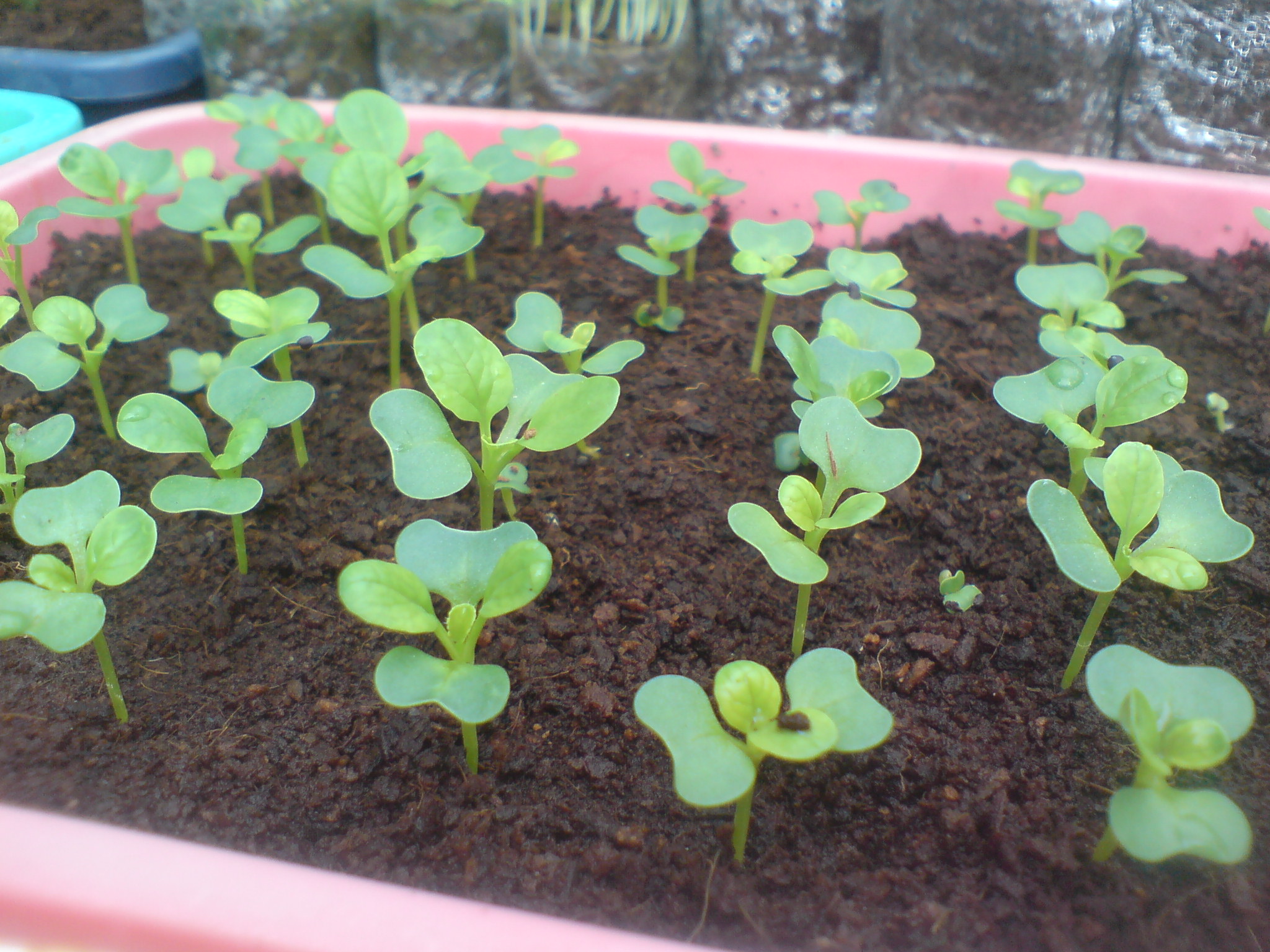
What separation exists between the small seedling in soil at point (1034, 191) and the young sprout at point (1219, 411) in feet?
0.98

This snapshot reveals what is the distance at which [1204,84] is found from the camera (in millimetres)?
1381

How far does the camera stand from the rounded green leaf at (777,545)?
576 mm

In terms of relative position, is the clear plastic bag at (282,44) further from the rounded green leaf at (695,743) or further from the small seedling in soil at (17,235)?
the rounded green leaf at (695,743)

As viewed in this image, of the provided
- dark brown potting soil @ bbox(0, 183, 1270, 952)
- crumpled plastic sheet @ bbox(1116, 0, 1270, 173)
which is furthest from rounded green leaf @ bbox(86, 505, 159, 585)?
crumpled plastic sheet @ bbox(1116, 0, 1270, 173)

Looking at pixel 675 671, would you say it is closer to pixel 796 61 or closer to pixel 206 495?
pixel 206 495

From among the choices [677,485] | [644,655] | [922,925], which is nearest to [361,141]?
[677,485]

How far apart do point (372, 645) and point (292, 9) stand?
157cm

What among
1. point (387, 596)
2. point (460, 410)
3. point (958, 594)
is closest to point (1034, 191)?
point (958, 594)

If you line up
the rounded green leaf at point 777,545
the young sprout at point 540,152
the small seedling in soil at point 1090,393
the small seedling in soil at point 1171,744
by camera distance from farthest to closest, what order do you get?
the young sprout at point 540,152 < the small seedling in soil at point 1090,393 < the rounded green leaf at point 777,545 < the small seedling in soil at point 1171,744

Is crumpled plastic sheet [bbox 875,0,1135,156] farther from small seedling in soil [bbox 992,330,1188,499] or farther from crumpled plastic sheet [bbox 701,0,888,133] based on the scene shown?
small seedling in soil [bbox 992,330,1188,499]

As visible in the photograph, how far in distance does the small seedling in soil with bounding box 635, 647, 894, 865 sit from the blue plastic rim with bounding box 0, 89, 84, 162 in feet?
4.02

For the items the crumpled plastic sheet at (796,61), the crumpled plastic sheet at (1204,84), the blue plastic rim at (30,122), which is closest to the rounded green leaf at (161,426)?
the blue plastic rim at (30,122)

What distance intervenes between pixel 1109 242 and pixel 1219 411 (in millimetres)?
242

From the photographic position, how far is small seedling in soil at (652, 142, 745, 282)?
1.08 meters
